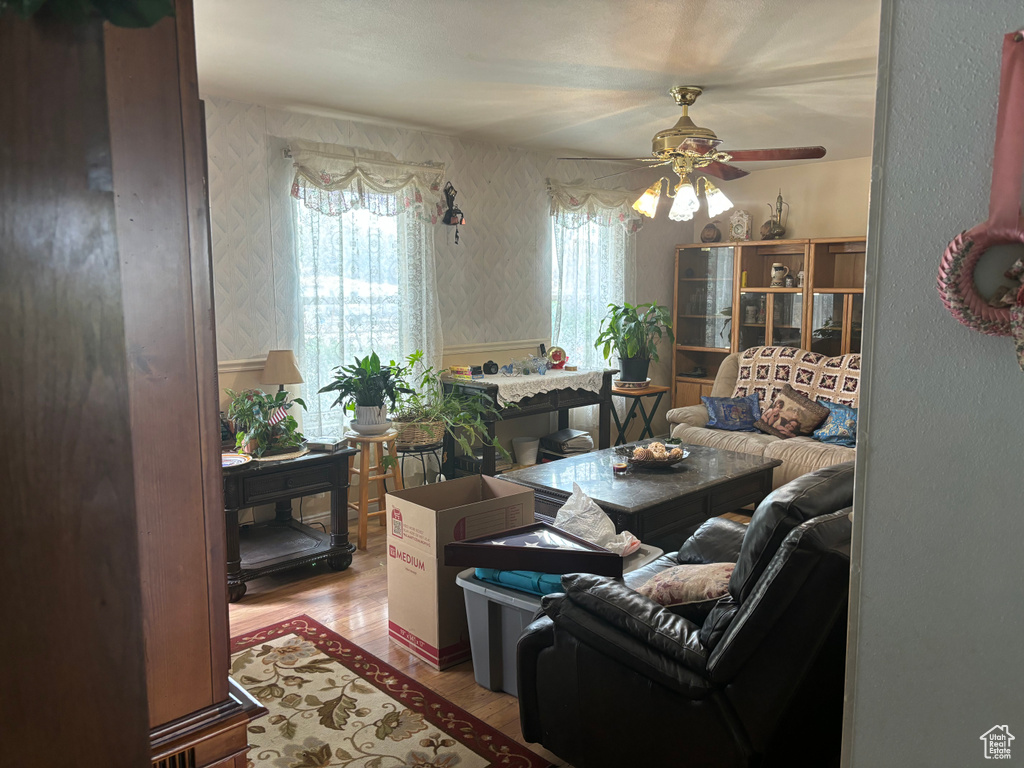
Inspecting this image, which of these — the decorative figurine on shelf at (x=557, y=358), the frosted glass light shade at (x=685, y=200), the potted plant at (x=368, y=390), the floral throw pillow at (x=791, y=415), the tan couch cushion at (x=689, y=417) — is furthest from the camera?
the decorative figurine on shelf at (x=557, y=358)

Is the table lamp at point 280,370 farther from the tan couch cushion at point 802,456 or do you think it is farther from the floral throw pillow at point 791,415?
the floral throw pillow at point 791,415

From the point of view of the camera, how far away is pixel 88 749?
60 centimetres

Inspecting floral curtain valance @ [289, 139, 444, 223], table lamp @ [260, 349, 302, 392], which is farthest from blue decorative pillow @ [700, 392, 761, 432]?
table lamp @ [260, 349, 302, 392]

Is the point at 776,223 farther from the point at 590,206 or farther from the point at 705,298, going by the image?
the point at 590,206

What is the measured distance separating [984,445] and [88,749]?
119 centimetres

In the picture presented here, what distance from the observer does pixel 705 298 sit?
6.52 m

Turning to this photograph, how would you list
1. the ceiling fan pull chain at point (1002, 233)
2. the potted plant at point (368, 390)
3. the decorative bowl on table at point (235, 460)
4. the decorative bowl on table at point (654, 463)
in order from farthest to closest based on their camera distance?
the potted plant at point (368, 390)
the decorative bowl on table at point (654, 463)
the decorative bowl on table at point (235, 460)
the ceiling fan pull chain at point (1002, 233)

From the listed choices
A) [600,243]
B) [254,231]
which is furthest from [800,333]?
[254,231]

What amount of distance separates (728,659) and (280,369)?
2967 millimetres

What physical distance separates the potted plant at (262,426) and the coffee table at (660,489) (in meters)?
1.11

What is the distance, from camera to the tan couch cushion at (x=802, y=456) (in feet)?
14.5

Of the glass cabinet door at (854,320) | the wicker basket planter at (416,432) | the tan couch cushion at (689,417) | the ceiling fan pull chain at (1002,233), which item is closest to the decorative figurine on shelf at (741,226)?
the glass cabinet door at (854,320)

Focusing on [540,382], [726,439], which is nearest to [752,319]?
[726,439]

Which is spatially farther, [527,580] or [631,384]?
[631,384]
